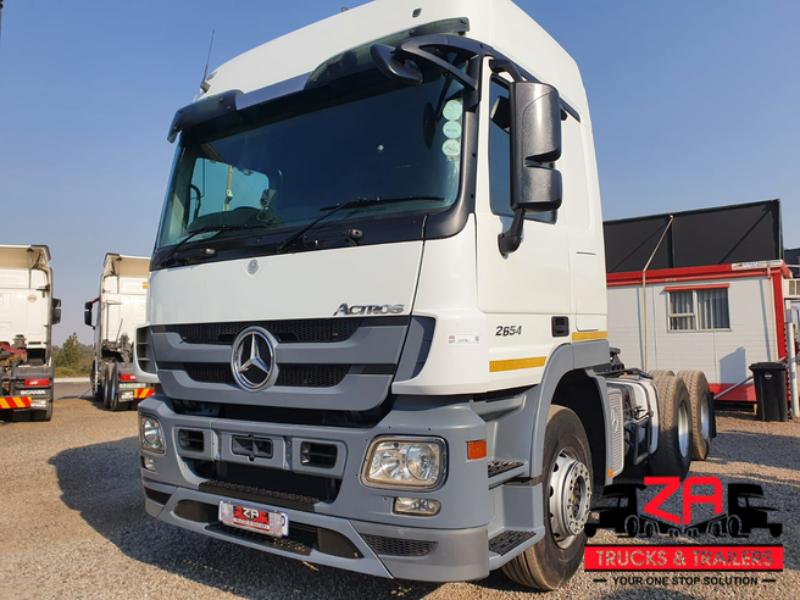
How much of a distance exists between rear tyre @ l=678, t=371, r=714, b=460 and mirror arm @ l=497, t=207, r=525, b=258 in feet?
16.3

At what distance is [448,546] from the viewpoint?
2.61 meters

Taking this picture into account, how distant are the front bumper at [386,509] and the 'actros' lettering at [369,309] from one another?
0.45m

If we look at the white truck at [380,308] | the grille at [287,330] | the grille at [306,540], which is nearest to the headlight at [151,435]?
the white truck at [380,308]

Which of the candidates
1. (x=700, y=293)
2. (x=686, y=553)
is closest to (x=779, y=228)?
(x=700, y=293)

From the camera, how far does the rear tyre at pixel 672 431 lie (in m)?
6.14

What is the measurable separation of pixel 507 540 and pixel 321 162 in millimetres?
2089

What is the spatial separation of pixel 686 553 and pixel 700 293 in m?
9.22

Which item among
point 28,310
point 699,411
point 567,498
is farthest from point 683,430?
point 28,310

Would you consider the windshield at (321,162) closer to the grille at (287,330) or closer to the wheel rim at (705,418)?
the grille at (287,330)

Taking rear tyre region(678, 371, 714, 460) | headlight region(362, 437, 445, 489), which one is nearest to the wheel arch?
headlight region(362, 437, 445, 489)

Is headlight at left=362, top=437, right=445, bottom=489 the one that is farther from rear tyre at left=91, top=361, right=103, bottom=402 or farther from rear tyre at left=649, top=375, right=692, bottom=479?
rear tyre at left=91, top=361, right=103, bottom=402

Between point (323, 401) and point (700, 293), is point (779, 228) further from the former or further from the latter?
point (323, 401)

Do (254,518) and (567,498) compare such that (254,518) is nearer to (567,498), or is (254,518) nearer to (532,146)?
(567,498)

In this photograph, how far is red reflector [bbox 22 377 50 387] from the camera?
1133cm
